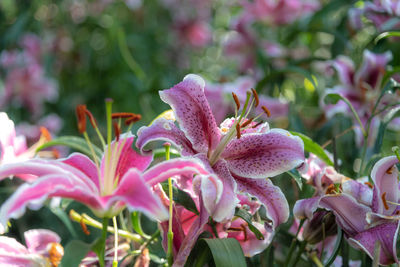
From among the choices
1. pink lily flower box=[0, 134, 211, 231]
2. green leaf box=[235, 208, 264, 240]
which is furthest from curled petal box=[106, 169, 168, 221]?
green leaf box=[235, 208, 264, 240]

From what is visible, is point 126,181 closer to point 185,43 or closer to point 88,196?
point 88,196

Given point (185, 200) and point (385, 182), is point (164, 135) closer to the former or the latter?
point (185, 200)

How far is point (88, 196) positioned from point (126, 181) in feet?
0.09

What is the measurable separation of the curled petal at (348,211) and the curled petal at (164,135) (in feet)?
0.41

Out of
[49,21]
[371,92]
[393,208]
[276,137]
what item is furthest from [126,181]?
[49,21]

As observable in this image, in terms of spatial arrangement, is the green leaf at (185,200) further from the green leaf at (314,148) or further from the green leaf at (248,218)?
the green leaf at (314,148)

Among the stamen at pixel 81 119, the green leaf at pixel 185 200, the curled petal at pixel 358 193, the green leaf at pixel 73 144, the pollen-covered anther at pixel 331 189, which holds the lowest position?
the pollen-covered anther at pixel 331 189

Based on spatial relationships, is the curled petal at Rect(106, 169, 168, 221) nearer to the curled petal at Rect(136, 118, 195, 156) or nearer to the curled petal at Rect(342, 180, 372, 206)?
the curled petal at Rect(136, 118, 195, 156)

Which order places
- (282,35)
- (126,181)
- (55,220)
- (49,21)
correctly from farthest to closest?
(49,21) → (282,35) → (55,220) → (126,181)

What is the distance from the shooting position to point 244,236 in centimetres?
47

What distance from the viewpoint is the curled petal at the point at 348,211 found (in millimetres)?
439

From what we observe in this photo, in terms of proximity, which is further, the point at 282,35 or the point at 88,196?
the point at 282,35

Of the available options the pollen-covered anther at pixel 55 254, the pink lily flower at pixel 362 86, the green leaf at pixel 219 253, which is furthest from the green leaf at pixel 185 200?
the pink lily flower at pixel 362 86

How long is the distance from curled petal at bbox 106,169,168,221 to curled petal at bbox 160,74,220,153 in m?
0.09
